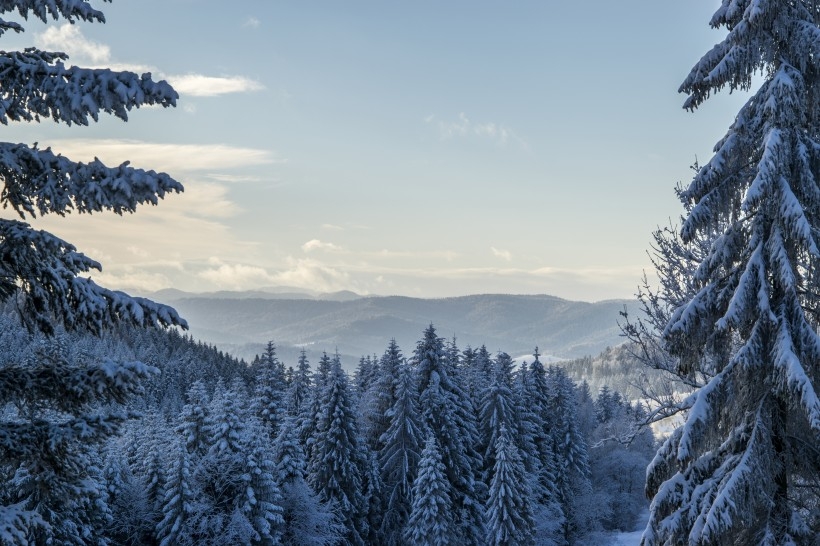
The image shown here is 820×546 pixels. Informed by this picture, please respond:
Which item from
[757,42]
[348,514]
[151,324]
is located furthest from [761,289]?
[348,514]

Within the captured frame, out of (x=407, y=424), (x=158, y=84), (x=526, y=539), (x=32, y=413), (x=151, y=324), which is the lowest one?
(x=526, y=539)

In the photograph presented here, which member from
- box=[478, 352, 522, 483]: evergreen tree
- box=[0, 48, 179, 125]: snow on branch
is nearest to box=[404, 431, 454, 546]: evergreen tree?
box=[478, 352, 522, 483]: evergreen tree

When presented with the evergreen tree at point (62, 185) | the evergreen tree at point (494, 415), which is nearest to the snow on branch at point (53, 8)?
the evergreen tree at point (62, 185)

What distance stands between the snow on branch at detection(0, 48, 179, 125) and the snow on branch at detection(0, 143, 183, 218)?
431mm

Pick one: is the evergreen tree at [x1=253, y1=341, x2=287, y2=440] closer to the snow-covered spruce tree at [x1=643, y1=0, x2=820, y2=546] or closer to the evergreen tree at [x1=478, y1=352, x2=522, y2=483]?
the evergreen tree at [x1=478, y1=352, x2=522, y2=483]

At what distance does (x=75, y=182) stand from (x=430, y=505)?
1401 inches

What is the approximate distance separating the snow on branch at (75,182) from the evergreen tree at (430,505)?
33.7 m

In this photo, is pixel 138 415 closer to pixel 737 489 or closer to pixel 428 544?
pixel 737 489

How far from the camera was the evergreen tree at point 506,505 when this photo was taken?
134 feet

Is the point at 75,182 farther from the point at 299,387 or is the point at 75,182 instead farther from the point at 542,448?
the point at 299,387

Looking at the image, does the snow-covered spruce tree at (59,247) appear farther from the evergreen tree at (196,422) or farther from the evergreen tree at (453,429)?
the evergreen tree at (453,429)

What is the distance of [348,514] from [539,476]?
18.4 m

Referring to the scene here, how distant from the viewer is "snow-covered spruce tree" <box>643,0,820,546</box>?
9.69 m

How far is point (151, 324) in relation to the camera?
7227 mm
